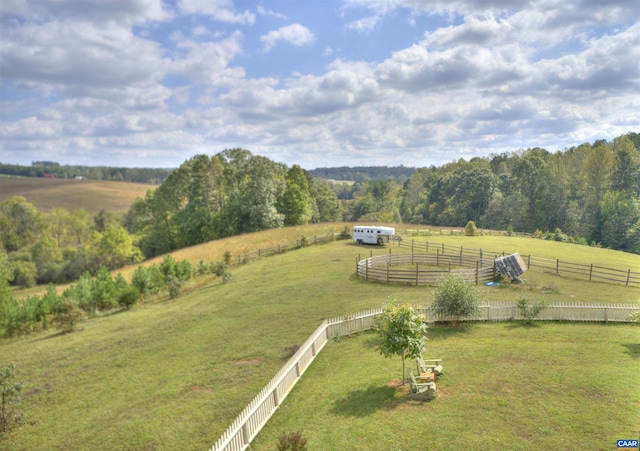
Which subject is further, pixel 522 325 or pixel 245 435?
pixel 522 325

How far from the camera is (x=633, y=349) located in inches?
551

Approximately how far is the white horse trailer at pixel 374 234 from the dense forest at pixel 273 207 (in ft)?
65.4

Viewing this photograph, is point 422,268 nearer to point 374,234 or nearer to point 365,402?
point 374,234

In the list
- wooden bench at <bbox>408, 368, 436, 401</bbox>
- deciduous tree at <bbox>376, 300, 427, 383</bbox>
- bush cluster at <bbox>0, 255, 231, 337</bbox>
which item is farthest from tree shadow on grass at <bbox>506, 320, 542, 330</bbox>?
bush cluster at <bbox>0, 255, 231, 337</bbox>

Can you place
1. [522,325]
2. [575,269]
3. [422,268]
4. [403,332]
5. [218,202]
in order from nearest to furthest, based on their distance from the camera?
[403,332] < [522,325] < [575,269] < [422,268] < [218,202]

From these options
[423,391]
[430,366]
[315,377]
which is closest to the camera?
[423,391]

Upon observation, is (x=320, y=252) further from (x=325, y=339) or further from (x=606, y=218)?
(x=606, y=218)

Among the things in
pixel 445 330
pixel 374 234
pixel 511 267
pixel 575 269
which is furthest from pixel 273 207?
pixel 445 330

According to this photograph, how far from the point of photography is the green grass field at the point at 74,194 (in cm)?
10225

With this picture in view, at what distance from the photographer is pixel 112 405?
1423cm

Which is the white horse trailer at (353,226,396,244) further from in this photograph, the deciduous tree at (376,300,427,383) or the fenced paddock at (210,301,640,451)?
the deciduous tree at (376,300,427,383)

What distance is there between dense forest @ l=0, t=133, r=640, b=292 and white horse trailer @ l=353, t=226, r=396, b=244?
19.9 m

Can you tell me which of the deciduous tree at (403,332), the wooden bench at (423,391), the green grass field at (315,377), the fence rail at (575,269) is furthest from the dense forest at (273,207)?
the wooden bench at (423,391)

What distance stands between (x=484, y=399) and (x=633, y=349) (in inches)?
303
